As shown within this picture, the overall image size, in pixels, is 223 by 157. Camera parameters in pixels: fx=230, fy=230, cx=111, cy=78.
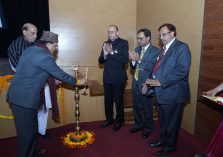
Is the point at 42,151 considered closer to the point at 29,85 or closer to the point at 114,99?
the point at 29,85

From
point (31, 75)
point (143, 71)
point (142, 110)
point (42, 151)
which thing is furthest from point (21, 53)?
point (142, 110)

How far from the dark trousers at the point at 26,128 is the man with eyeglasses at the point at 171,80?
1.36 metres

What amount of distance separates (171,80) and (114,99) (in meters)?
1.19

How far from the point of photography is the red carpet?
2820 millimetres

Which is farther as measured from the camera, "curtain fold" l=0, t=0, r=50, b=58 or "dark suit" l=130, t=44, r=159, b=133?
"curtain fold" l=0, t=0, r=50, b=58

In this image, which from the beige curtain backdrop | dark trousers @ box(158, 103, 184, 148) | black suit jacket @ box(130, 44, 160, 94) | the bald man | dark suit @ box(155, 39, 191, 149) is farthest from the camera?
the beige curtain backdrop

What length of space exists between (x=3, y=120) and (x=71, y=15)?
87.9 inches

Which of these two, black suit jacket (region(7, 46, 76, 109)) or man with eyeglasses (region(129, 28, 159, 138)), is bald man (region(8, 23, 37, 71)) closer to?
black suit jacket (region(7, 46, 76, 109))

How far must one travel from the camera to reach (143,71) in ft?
10.2

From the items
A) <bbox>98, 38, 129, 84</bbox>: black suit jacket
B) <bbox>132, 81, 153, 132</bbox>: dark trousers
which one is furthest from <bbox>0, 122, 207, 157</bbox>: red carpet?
<bbox>98, 38, 129, 84</bbox>: black suit jacket

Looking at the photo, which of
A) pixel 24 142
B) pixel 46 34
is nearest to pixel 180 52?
pixel 46 34

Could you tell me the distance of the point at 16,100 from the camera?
2.19 meters

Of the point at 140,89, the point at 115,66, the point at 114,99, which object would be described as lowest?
the point at 114,99

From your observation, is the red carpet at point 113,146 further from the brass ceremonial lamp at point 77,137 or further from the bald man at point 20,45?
the bald man at point 20,45
